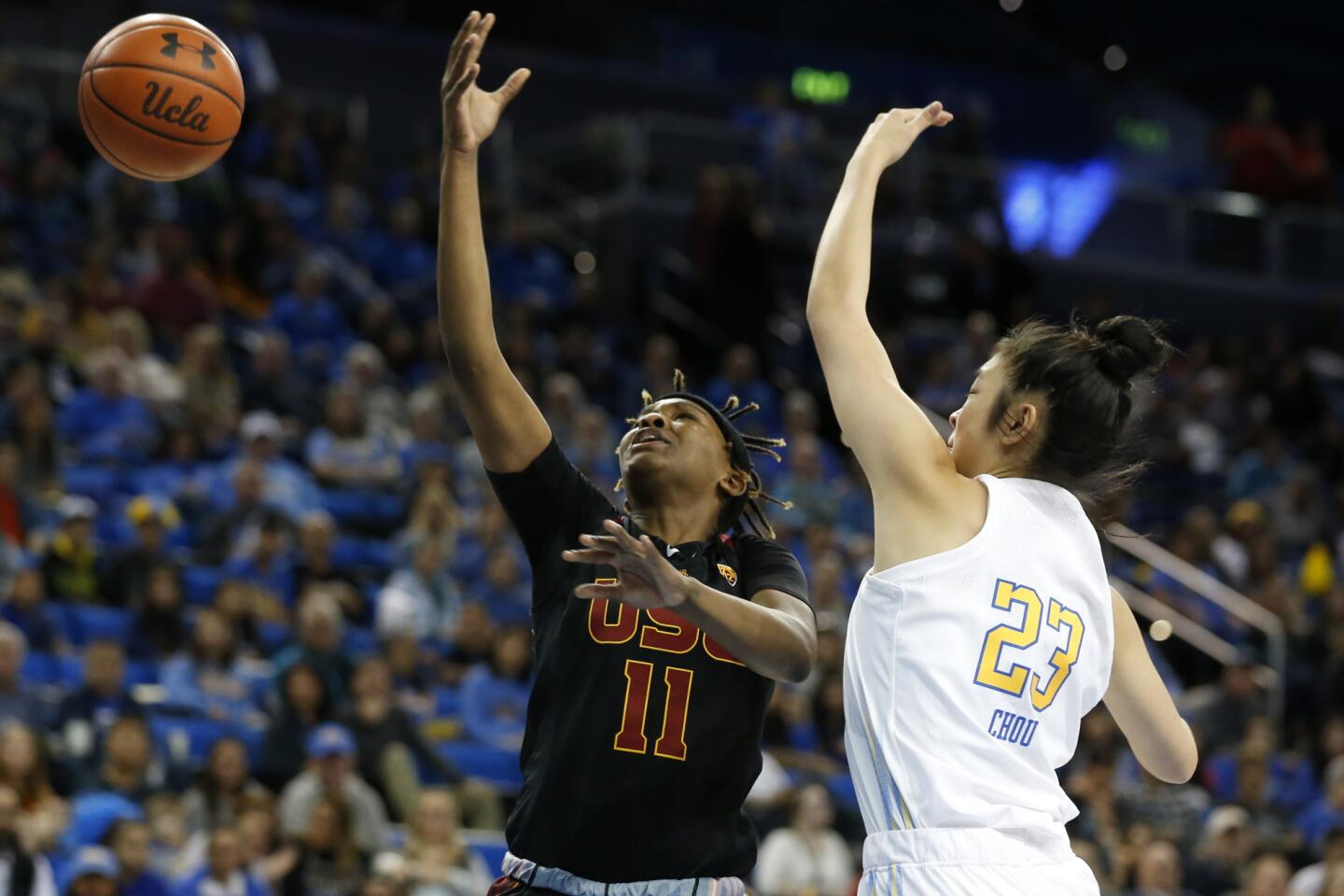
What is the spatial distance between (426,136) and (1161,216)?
33.8ft

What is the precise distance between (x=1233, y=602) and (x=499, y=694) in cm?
703

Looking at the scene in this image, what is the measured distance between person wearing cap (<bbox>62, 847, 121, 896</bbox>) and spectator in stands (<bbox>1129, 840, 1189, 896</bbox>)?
6.15 m

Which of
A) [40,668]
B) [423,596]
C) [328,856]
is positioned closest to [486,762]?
[423,596]

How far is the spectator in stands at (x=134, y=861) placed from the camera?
8602 mm

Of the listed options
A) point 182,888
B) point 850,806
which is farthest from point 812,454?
point 182,888

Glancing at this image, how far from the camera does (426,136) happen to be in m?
20.5

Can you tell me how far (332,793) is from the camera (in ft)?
31.0

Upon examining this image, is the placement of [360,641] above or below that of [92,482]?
below

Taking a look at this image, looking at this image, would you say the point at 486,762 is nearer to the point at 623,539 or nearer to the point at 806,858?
the point at 806,858

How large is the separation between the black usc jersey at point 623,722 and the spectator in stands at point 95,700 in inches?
238

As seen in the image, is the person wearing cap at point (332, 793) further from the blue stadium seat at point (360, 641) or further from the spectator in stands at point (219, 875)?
the blue stadium seat at point (360, 641)

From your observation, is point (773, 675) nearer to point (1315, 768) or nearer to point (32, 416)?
point (32, 416)

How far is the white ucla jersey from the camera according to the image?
3.51 metres

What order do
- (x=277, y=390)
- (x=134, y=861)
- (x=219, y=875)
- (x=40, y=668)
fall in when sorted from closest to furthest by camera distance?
1. (x=134, y=861)
2. (x=219, y=875)
3. (x=40, y=668)
4. (x=277, y=390)
